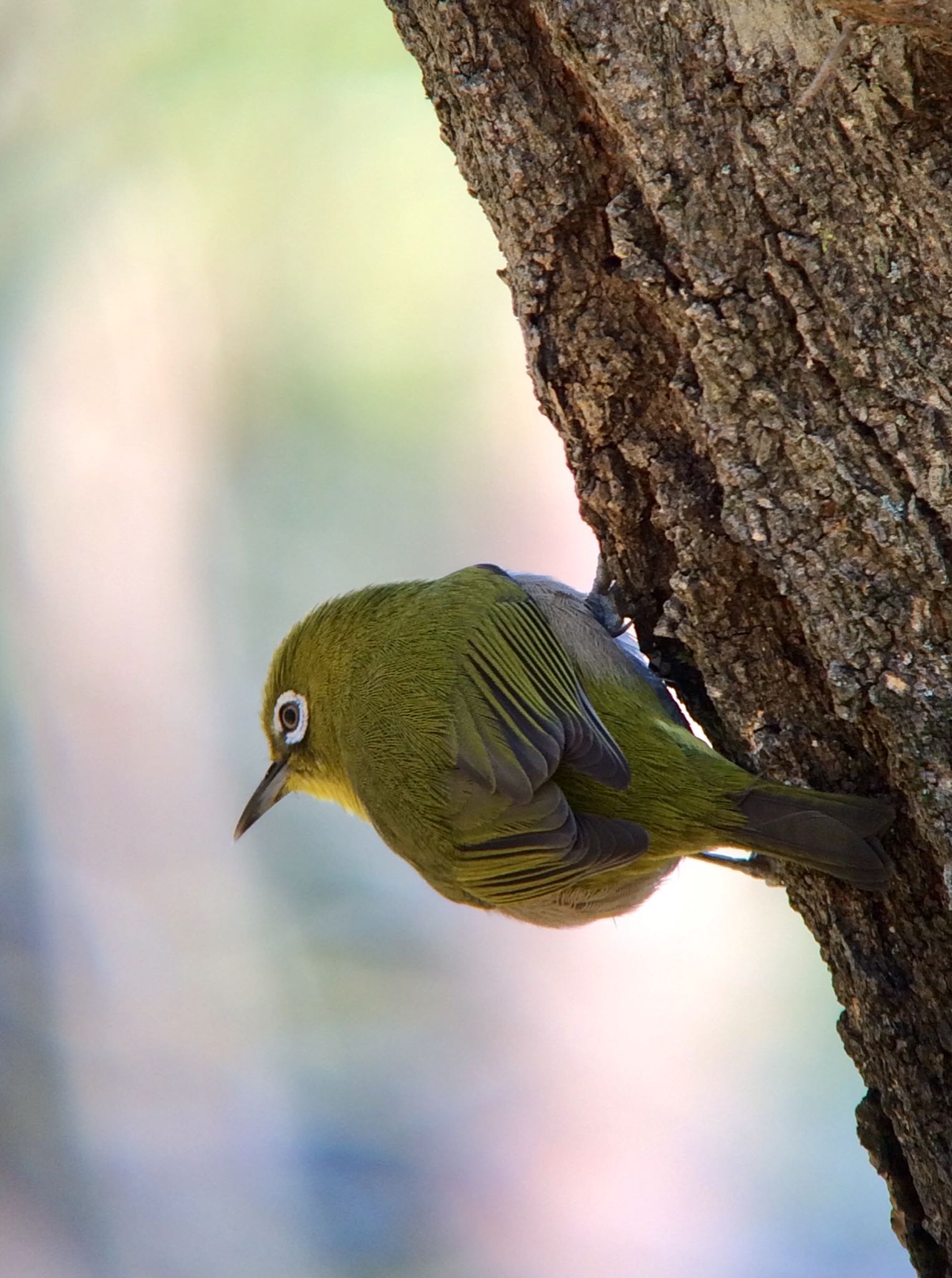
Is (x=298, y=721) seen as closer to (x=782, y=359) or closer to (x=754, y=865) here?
(x=754, y=865)

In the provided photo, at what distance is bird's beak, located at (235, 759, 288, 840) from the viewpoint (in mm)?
3625

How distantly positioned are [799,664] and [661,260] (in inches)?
30.9

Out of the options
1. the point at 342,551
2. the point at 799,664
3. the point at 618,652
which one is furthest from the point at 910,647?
the point at 342,551

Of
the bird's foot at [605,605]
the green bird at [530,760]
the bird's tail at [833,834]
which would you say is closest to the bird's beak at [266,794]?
the green bird at [530,760]

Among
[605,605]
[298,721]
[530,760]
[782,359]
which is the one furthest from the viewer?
[298,721]

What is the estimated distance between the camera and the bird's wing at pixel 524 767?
2.69 meters

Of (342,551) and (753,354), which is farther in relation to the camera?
(342,551)

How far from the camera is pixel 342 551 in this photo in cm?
486

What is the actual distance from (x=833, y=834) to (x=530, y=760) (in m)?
0.70

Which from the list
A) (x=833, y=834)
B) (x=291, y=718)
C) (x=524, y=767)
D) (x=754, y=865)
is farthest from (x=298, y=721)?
(x=833, y=834)

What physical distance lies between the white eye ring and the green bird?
0.07 m

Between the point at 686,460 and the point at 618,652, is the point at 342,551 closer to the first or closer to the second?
the point at 618,652

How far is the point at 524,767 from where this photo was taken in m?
2.76

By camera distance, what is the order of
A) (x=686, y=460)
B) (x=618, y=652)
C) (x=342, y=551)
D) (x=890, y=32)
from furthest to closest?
(x=342, y=551), (x=618, y=652), (x=686, y=460), (x=890, y=32)
